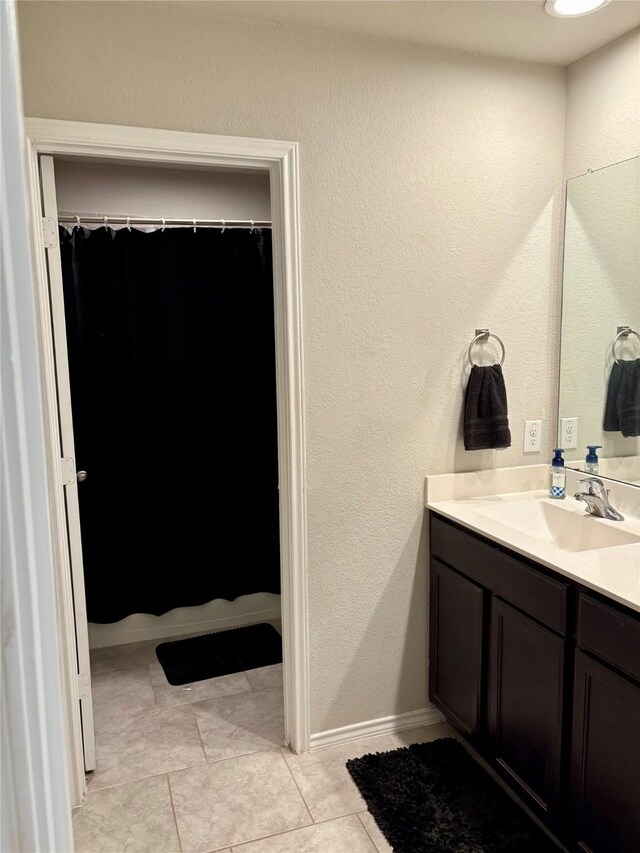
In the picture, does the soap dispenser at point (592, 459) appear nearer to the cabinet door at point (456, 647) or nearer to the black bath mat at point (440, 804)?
the cabinet door at point (456, 647)

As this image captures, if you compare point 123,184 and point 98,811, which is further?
point 123,184

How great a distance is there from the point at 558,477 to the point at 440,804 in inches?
46.7

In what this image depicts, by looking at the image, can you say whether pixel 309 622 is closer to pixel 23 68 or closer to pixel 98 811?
pixel 98 811

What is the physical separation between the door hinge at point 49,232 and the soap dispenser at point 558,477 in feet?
6.18

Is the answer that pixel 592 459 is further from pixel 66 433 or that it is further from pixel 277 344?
pixel 66 433

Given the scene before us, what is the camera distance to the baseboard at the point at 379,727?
7.82 ft

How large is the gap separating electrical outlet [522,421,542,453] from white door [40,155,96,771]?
5.45 ft

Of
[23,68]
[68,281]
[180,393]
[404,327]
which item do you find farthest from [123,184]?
[404,327]

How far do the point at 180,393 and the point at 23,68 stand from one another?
157 cm

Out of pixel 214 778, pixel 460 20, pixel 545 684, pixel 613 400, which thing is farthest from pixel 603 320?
pixel 214 778

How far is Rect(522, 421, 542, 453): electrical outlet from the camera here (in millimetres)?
2492

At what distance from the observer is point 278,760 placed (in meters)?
2.31

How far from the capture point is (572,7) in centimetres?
190

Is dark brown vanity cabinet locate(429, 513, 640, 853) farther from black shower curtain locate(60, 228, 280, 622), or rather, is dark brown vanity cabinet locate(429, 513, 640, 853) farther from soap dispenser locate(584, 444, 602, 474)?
black shower curtain locate(60, 228, 280, 622)
